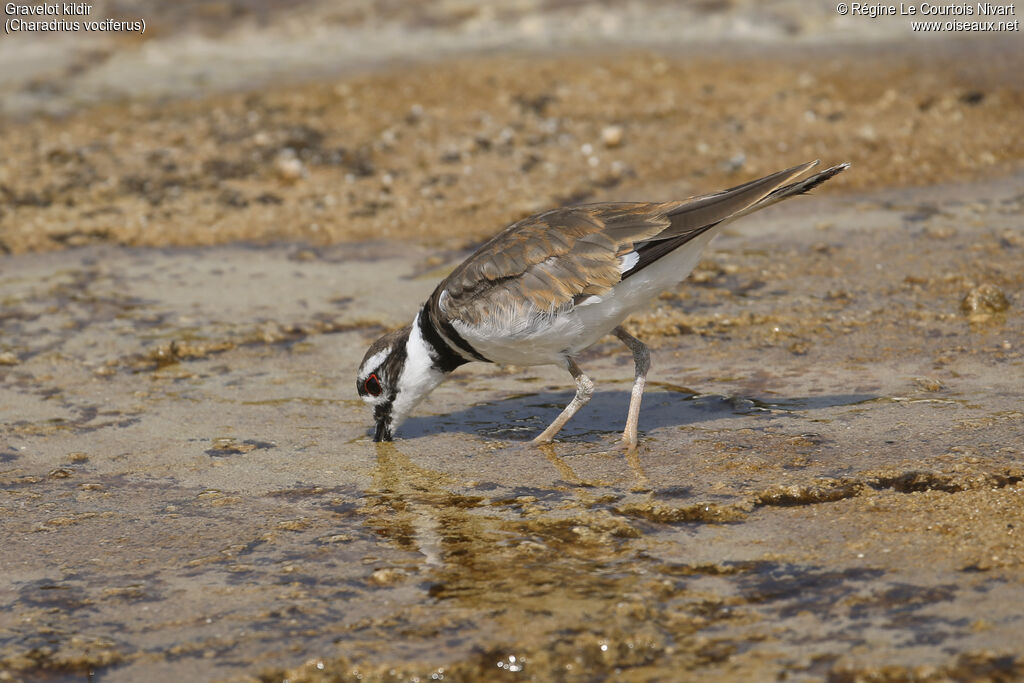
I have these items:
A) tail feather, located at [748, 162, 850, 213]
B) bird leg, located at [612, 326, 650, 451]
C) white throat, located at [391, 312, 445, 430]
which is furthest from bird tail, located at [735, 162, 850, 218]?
white throat, located at [391, 312, 445, 430]

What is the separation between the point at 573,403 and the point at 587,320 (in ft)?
1.64

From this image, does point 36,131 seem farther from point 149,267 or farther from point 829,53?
point 829,53

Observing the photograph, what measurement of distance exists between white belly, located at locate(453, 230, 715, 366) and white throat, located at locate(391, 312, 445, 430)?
36 centimetres

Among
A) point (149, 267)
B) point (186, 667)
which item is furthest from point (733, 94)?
point (186, 667)

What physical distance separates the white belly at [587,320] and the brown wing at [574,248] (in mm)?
73

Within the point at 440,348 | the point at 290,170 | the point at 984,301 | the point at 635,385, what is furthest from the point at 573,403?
the point at 290,170

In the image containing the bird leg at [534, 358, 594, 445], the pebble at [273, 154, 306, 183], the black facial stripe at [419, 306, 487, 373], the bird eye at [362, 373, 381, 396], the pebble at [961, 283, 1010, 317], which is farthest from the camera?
the pebble at [273, 154, 306, 183]

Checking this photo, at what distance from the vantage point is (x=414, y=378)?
634 centimetres

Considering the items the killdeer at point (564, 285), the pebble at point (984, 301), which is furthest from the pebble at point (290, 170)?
the pebble at point (984, 301)

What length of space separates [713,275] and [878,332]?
1.40m

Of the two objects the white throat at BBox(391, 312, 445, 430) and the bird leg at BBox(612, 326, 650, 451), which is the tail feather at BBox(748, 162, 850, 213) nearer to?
the bird leg at BBox(612, 326, 650, 451)

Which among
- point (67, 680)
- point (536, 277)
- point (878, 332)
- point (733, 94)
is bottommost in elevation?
point (67, 680)

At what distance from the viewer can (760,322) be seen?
739cm

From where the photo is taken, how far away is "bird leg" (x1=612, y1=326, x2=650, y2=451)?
592 cm
